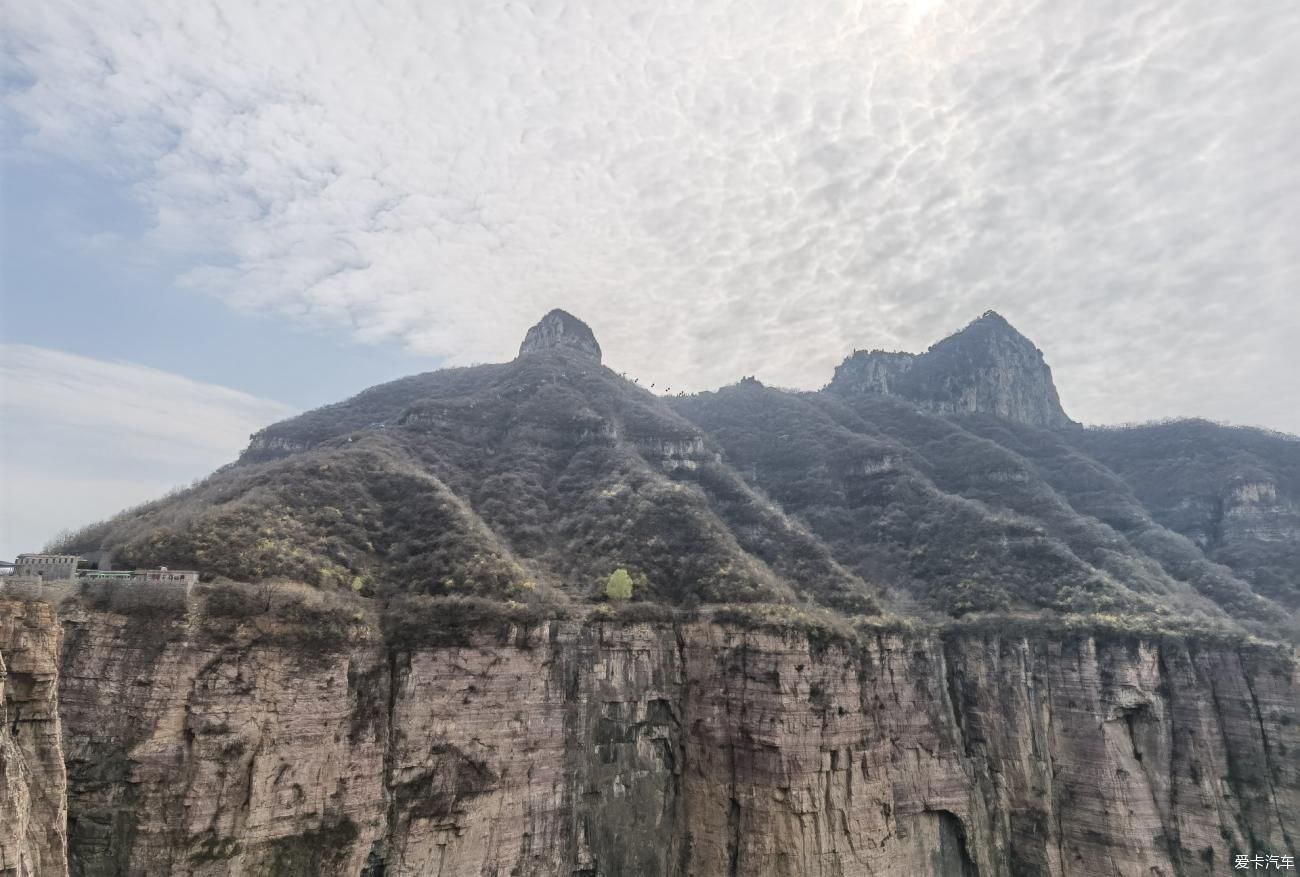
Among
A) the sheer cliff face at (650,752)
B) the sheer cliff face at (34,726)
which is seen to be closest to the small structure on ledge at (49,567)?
the sheer cliff face at (650,752)

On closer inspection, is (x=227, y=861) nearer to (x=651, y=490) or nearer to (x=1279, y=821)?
(x=651, y=490)

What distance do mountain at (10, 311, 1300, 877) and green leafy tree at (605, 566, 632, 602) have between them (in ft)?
2.18

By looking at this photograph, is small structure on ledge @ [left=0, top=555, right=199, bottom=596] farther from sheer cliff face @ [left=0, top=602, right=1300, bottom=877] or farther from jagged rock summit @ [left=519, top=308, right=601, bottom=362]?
jagged rock summit @ [left=519, top=308, right=601, bottom=362]

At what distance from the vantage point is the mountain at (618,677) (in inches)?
934

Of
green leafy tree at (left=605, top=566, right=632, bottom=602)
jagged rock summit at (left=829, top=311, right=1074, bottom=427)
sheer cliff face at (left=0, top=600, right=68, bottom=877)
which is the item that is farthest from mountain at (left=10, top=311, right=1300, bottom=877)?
jagged rock summit at (left=829, top=311, right=1074, bottom=427)

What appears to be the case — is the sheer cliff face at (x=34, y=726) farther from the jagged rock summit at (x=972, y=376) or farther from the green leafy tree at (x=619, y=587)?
the jagged rock summit at (x=972, y=376)

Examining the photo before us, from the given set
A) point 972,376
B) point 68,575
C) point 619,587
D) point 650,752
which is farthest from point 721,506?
point 972,376

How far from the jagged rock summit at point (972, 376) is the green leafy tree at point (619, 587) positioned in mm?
91237

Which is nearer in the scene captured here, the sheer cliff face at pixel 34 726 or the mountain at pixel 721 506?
the sheer cliff face at pixel 34 726

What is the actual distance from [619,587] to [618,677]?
18.3ft

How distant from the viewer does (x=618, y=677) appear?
35.8 meters

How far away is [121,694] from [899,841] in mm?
40717

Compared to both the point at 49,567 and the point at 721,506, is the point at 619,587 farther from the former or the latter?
the point at 49,567

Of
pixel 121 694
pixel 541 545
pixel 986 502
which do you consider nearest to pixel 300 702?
pixel 121 694
